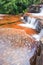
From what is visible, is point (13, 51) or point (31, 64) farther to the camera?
point (13, 51)

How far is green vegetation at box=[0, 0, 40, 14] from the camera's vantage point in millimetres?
13009

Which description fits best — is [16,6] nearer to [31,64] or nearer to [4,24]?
[4,24]

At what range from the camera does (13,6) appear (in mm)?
13117

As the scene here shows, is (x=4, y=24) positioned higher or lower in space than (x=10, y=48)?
lower

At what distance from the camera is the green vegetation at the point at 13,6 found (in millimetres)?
13009

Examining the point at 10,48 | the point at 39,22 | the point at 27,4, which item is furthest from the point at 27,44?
the point at 27,4

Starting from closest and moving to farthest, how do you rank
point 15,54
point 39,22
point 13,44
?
point 15,54 → point 13,44 → point 39,22

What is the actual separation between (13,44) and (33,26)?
3.64m

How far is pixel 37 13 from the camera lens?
12.6 m

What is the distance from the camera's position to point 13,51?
646 centimetres

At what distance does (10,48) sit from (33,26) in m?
3.95

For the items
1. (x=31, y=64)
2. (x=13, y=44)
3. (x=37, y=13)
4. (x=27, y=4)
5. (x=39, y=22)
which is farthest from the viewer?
(x=27, y=4)

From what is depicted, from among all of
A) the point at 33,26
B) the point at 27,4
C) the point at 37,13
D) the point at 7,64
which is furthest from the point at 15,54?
the point at 27,4

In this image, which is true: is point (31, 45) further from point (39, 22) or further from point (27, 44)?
point (39, 22)
